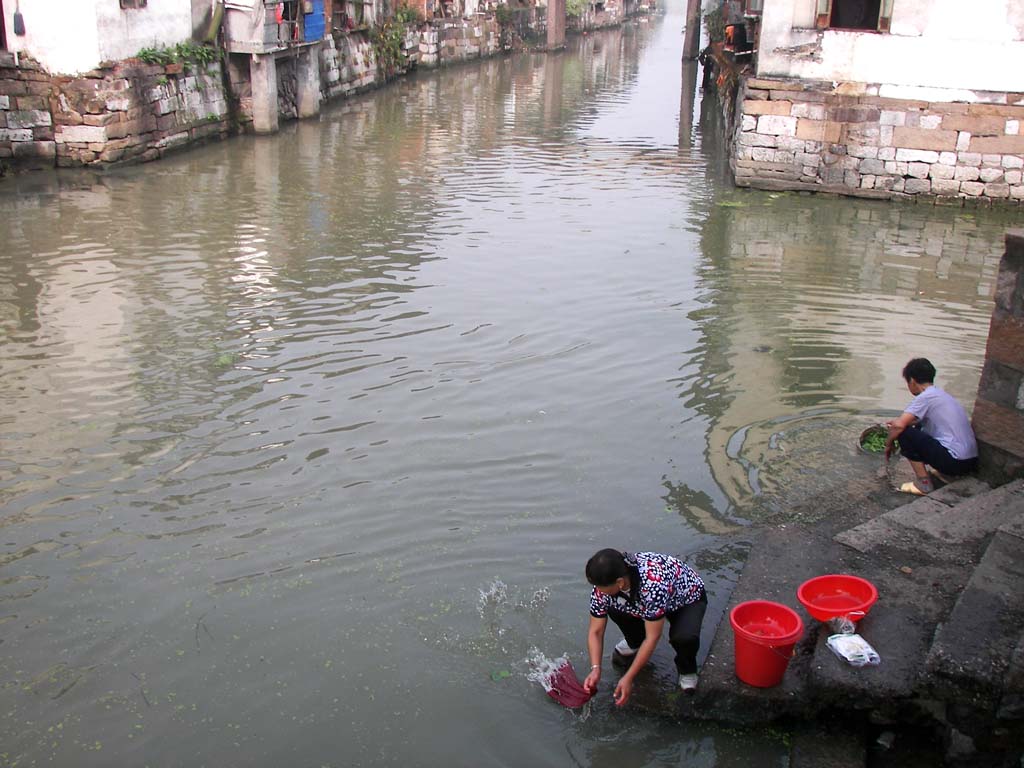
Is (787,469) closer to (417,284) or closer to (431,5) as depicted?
(417,284)

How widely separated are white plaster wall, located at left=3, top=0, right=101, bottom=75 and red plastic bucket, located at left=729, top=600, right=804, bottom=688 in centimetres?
1726

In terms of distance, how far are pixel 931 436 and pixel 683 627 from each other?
3.08m

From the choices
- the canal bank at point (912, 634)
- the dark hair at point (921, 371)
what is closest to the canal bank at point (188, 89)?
the dark hair at point (921, 371)

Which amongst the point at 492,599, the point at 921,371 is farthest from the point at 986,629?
the point at 921,371

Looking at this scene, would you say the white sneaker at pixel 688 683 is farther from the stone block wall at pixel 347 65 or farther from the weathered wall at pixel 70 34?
the stone block wall at pixel 347 65

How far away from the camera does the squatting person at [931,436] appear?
716cm

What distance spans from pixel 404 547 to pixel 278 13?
1937 cm

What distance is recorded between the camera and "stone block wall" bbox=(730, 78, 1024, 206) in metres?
16.8

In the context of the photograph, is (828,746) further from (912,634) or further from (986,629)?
(986,629)

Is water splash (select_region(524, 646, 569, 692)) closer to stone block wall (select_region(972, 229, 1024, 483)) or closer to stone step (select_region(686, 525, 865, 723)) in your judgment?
stone step (select_region(686, 525, 865, 723))

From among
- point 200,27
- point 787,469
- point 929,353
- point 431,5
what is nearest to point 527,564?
point 787,469

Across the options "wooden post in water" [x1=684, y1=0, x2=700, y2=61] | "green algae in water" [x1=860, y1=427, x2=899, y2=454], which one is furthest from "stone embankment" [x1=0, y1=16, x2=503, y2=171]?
"wooden post in water" [x1=684, y1=0, x2=700, y2=61]

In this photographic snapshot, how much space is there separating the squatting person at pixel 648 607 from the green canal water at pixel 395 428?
0.82 feet

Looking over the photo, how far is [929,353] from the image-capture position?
33.8ft
